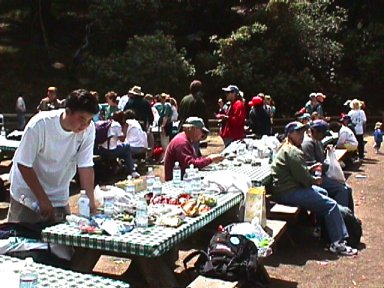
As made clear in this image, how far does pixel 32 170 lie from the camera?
4195 millimetres

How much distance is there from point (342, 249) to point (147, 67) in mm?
16039

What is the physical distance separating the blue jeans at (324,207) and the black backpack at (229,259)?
1738 millimetres

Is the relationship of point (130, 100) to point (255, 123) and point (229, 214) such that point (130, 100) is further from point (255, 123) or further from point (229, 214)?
point (229, 214)

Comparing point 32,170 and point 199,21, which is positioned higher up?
point 199,21

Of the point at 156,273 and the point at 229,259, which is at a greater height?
the point at 229,259

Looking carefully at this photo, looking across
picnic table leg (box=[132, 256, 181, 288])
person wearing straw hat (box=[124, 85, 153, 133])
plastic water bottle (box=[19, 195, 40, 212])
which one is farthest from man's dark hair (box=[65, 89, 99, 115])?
person wearing straw hat (box=[124, 85, 153, 133])


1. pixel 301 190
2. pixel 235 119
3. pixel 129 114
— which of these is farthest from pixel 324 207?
pixel 129 114

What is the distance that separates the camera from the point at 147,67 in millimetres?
21766

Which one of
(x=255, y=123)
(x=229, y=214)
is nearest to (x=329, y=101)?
(x=255, y=123)

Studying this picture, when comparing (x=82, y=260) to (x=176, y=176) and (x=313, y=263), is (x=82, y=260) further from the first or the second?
(x=313, y=263)

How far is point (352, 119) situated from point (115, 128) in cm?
626

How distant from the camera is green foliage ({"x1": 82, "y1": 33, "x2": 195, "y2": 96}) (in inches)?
858

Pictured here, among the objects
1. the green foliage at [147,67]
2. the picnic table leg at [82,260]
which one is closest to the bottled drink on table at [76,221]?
the picnic table leg at [82,260]

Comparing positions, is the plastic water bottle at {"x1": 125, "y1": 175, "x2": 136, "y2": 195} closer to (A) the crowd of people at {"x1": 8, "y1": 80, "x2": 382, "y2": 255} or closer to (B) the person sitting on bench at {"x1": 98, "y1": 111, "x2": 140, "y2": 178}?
(A) the crowd of people at {"x1": 8, "y1": 80, "x2": 382, "y2": 255}
